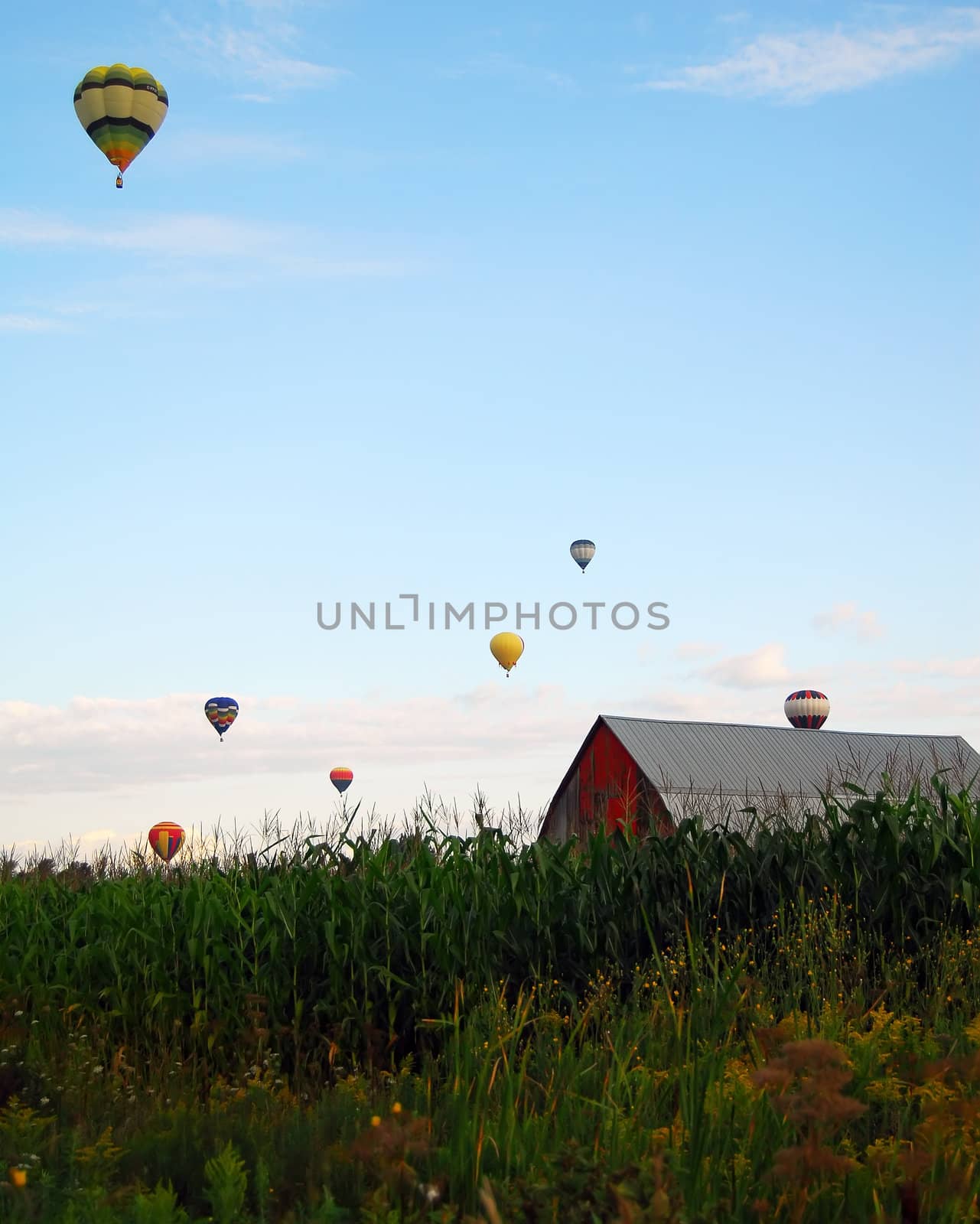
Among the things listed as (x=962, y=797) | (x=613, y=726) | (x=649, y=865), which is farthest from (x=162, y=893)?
(x=613, y=726)

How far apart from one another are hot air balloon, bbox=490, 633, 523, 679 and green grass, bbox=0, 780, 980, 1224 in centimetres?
4054

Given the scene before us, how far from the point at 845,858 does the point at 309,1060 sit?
473 cm

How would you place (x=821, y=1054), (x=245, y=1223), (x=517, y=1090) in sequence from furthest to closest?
(x=517, y=1090)
(x=245, y=1223)
(x=821, y=1054)

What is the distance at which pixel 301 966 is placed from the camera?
31.9 ft

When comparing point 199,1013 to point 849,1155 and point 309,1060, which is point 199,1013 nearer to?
point 309,1060

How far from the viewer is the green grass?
4.35m

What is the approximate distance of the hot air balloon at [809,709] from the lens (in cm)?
5641

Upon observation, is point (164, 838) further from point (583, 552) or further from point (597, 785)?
point (583, 552)

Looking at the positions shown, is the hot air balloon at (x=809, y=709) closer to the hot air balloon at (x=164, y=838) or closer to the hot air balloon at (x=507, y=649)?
the hot air balloon at (x=507, y=649)

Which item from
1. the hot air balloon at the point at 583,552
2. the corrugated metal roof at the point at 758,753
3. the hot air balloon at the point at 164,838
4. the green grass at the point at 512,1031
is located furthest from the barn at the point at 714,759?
the green grass at the point at 512,1031

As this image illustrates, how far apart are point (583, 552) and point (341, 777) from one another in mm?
16893

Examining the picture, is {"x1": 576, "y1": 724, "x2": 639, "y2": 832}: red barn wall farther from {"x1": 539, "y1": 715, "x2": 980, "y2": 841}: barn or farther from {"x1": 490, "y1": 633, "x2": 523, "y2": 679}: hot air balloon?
{"x1": 490, "y1": 633, "x2": 523, "y2": 679}: hot air balloon

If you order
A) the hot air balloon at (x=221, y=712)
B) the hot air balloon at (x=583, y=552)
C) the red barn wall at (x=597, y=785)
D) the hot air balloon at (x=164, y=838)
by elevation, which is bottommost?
the hot air balloon at (x=164, y=838)

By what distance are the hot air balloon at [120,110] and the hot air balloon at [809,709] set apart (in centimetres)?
3868
